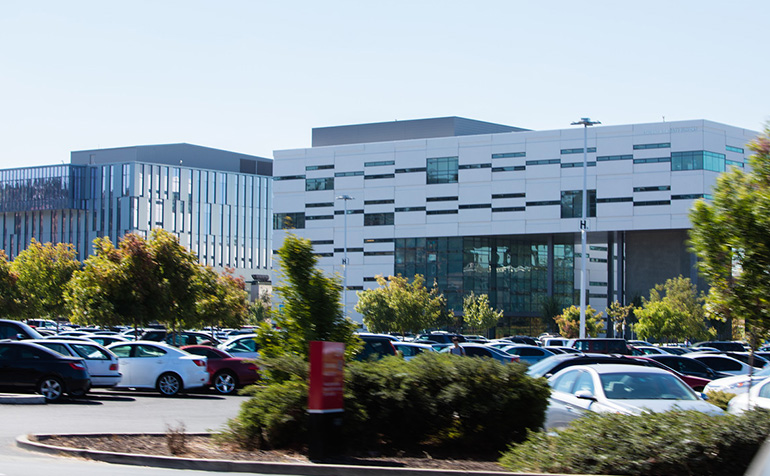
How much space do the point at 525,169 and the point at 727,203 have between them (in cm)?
7630

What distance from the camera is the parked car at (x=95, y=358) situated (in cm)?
2255

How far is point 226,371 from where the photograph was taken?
2533 centimetres

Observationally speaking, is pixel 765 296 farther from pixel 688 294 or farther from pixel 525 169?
pixel 525 169

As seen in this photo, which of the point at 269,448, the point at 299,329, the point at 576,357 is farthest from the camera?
the point at 576,357

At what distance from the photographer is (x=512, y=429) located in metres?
12.8

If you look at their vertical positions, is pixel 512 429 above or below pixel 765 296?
below

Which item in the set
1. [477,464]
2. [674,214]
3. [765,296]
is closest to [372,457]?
[477,464]

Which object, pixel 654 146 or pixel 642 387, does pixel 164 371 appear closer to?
pixel 642 387

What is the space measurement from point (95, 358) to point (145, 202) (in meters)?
105

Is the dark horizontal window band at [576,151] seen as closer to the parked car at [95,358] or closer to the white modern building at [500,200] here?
the white modern building at [500,200]

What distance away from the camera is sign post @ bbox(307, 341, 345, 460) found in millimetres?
11617

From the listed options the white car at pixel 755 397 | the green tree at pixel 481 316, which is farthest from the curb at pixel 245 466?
the green tree at pixel 481 316

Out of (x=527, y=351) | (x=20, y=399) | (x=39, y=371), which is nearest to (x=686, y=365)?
(x=527, y=351)

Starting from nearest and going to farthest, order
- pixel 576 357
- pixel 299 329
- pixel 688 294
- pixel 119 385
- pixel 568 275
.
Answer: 1. pixel 299 329
2. pixel 576 357
3. pixel 119 385
4. pixel 688 294
5. pixel 568 275
